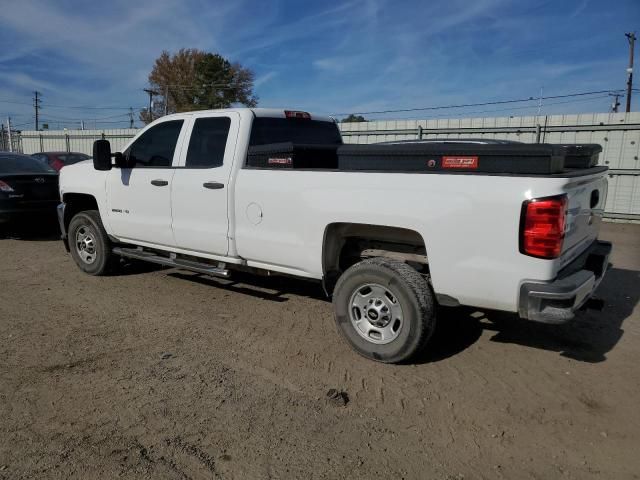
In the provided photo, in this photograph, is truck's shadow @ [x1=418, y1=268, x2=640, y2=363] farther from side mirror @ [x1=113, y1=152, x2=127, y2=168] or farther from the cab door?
side mirror @ [x1=113, y1=152, x2=127, y2=168]

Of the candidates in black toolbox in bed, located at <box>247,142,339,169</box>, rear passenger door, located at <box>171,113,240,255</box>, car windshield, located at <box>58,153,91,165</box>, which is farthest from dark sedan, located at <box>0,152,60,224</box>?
car windshield, located at <box>58,153,91,165</box>

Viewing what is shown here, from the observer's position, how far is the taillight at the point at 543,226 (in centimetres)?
311

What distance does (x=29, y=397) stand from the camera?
3393 mm

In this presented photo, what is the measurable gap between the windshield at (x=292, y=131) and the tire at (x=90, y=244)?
2.66 meters

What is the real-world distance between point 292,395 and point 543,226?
200cm

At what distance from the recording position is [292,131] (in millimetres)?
5371

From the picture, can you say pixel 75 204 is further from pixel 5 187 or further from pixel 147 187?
pixel 5 187

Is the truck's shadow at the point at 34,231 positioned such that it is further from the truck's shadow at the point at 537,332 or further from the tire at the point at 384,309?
the truck's shadow at the point at 537,332

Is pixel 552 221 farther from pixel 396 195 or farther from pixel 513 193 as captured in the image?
pixel 396 195

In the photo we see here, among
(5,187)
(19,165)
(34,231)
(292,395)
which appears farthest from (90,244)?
(34,231)

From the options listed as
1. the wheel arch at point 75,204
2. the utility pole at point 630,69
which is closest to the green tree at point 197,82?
the utility pole at point 630,69

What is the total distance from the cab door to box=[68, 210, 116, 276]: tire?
37 cm

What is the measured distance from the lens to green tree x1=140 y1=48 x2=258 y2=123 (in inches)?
1954

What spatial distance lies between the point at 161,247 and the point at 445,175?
3.47m
